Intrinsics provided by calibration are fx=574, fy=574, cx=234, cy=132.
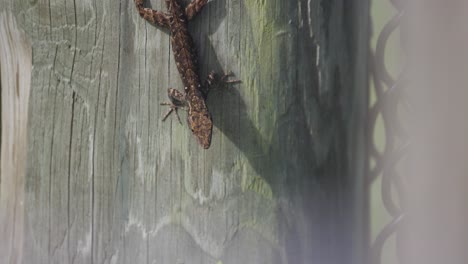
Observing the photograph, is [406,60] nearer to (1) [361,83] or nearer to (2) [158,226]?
(1) [361,83]

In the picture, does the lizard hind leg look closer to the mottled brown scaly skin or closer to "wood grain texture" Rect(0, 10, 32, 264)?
the mottled brown scaly skin

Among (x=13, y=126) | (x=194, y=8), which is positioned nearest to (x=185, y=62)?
(x=194, y=8)

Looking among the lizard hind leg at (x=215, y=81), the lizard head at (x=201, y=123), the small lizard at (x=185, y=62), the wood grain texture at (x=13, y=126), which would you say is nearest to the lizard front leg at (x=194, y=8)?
the small lizard at (x=185, y=62)

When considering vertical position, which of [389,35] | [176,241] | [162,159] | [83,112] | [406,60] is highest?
[389,35]

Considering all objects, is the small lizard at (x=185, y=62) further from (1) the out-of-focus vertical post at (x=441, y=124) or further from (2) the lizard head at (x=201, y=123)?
(1) the out-of-focus vertical post at (x=441, y=124)

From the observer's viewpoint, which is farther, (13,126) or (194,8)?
(13,126)

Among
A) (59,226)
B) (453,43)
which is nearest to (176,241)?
(59,226)

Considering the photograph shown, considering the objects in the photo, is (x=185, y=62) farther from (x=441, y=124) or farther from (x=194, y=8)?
(x=441, y=124)
